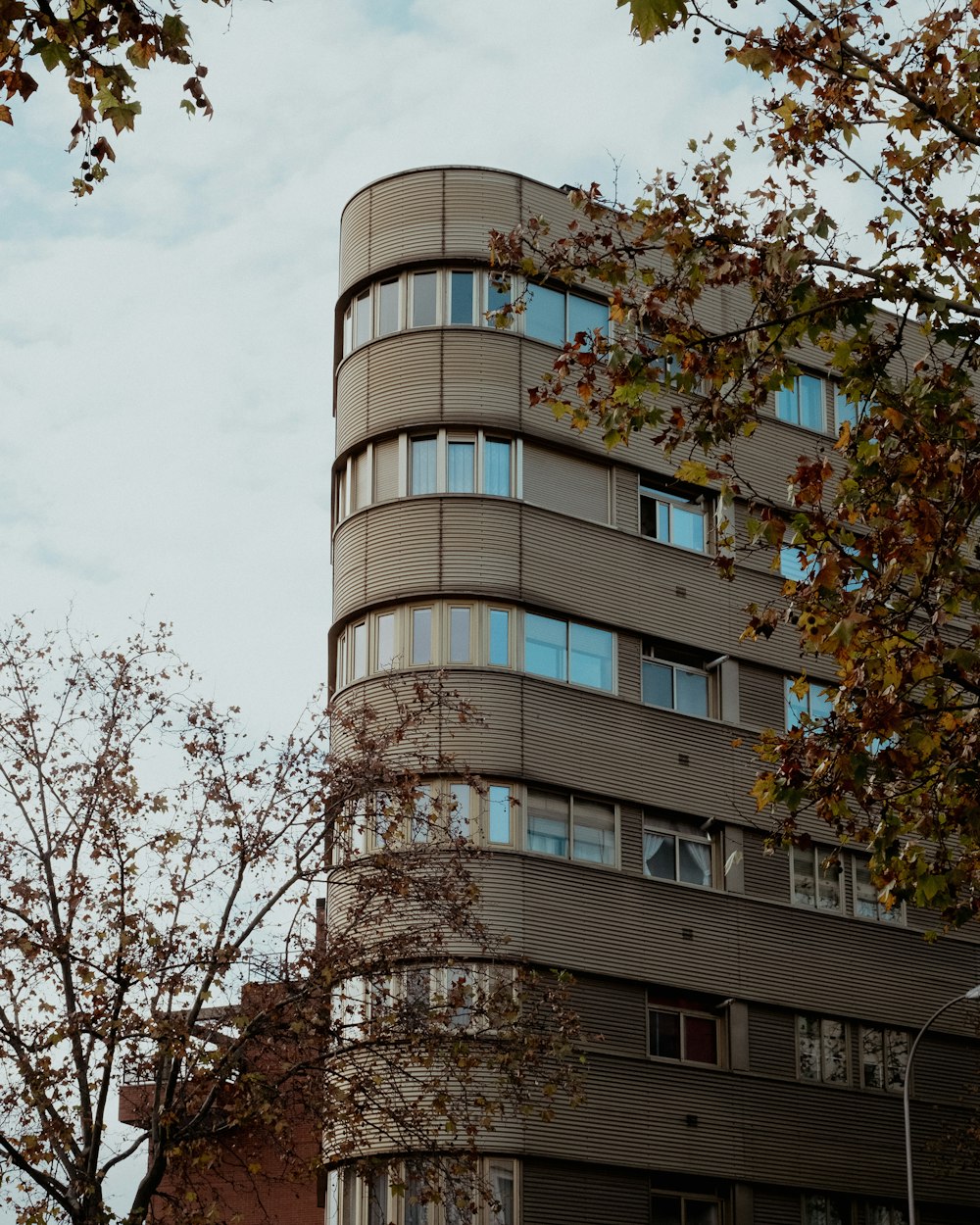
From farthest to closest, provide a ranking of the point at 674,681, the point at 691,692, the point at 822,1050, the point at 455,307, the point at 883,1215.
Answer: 1. the point at 691,692
2. the point at 674,681
3. the point at 455,307
4. the point at 822,1050
5. the point at 883,1215

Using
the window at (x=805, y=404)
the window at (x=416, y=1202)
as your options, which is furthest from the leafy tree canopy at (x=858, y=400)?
the window at (x=805, y=404)

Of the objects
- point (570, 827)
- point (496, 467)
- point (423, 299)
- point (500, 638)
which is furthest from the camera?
point (423, 299)

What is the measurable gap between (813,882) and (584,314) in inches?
423

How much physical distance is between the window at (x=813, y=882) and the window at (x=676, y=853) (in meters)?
1.77

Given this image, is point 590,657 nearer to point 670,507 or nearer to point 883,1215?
point 670,507

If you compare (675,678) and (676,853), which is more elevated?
(675,678)

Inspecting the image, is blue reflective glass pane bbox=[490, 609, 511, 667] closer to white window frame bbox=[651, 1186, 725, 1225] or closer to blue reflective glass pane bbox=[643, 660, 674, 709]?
blue reflective glass pane bbox=[643, 660, 674, 709]

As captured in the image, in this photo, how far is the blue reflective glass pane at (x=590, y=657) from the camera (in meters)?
33.5

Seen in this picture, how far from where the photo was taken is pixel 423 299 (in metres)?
35.0

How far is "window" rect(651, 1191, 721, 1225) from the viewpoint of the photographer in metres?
31.6

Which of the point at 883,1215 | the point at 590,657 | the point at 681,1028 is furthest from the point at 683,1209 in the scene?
the point at 590,657

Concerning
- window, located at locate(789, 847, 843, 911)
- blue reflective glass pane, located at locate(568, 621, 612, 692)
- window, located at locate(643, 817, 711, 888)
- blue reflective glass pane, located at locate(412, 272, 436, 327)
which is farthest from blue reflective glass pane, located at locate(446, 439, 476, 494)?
window, located at locate(789, 847, 843, 911)

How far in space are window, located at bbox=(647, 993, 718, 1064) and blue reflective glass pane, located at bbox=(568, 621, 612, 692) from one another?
5200 millimetres

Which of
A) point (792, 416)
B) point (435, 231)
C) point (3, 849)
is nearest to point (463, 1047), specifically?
point (3, 849)
